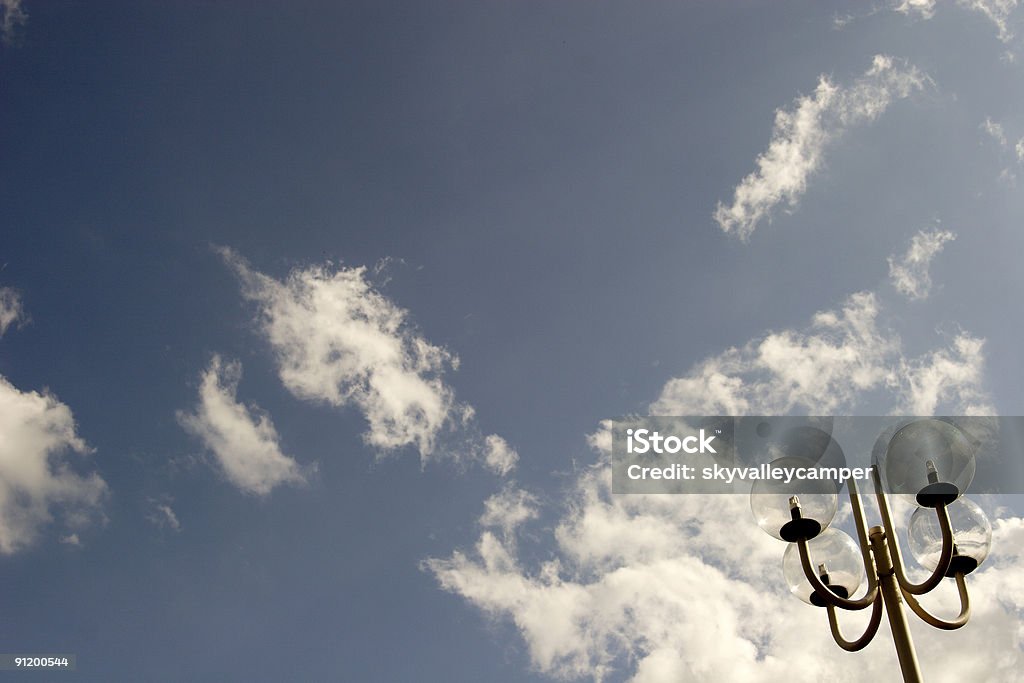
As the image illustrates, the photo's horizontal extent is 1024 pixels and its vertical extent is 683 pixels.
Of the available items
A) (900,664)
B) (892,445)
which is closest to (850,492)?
(892,445)

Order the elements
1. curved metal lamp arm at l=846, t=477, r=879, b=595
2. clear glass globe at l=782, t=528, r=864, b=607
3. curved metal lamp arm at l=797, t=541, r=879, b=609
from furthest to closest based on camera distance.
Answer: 1. clear glass globe at l=782, t=528, r=864, b=607
2. curved metal lamp arm at l=846, t=477, r=879, b=595
3. curved metal lamp arm at l=797, t=541, r=879, b=609

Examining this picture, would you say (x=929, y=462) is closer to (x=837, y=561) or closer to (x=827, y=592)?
(x=837, y=561)

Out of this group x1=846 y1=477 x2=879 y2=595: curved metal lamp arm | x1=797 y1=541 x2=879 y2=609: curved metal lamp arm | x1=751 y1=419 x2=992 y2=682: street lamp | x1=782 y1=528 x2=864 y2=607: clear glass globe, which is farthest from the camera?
x1=782 y1=528 x2=864 y2=607: clear glass globe

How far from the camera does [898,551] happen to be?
5617 millimetres

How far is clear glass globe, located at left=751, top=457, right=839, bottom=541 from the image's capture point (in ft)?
18.0

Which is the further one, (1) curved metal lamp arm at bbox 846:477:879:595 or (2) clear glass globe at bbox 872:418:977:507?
(1) curved metal lamp arm at bbox 846:477:879:595

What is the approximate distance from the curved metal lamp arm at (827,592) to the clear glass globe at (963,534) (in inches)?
19.8

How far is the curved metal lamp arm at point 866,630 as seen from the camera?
5.76 metres

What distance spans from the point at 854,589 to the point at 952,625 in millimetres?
732

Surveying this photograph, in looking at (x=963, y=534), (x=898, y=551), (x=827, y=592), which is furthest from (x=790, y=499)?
(x=963, y=534)

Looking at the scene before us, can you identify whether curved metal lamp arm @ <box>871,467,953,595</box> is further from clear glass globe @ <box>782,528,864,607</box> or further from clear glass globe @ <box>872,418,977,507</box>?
clear glass globe @ <box>782,528,864,607</box>

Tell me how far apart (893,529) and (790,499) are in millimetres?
1034

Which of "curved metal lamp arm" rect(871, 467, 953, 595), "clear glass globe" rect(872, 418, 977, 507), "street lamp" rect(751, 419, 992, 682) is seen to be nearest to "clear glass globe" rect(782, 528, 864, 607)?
"street lamp" rect(751, 419, 992, 682)

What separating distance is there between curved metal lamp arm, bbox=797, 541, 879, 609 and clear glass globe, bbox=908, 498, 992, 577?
0.50 metres
